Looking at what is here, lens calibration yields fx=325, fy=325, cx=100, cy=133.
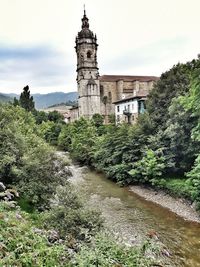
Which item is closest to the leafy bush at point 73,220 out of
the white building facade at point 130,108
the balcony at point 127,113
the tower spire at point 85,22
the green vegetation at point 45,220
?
the green vegetation at point 45,220

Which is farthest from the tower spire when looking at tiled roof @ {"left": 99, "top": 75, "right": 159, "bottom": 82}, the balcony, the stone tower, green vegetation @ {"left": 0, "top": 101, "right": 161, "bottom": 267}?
green vegetation @ {"left": 0, "top": 101, "right": 161, "bottom": 267}

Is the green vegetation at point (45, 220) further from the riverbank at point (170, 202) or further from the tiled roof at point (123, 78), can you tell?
the tiled roof at point (123, 78)

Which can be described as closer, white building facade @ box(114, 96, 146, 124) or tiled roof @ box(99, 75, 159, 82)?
white building facade @ box(114, 96, 146, 124)

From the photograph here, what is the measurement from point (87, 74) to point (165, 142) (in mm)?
51370

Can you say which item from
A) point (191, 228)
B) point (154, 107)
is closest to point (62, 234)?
point (191, 228)

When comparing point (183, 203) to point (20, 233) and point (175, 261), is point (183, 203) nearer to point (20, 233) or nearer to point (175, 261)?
point (175, 261)

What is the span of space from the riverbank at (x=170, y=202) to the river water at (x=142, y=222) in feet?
1.69

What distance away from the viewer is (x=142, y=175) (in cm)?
3158

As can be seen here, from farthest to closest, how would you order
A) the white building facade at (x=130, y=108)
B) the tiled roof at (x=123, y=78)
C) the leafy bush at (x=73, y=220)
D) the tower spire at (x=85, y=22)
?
the tiled roof at (x=123, y=78) < the tower spire at (x=85, y=22) < the white building facade at (x=130, y=108) < the leafy bush at (x=73, y=220)

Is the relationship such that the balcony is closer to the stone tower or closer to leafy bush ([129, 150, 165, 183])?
the stone tower

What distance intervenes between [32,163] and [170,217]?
10.3 metres

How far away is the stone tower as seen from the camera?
78.7 meters

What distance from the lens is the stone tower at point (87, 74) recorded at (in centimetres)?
7869

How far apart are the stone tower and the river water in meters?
47.4
